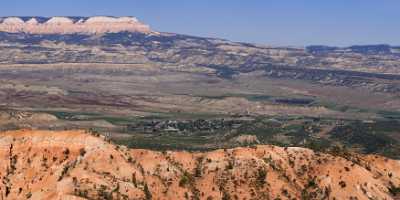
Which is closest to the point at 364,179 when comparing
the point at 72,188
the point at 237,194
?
the point at 237,194

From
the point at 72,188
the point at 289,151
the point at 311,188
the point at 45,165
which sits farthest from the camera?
the point at 289,151

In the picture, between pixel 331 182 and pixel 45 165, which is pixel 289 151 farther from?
pixel 45 165

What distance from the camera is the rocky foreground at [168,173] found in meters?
104

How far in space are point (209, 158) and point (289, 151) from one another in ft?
47.7

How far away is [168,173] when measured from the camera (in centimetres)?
11219

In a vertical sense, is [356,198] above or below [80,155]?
below

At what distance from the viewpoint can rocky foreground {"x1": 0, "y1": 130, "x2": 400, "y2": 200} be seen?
104m

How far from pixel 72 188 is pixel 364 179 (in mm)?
47299

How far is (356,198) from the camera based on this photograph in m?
113

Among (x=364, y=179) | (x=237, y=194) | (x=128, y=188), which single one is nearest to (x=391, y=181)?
(x=364, y=179)

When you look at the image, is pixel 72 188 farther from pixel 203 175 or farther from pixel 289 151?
pixel 289 151

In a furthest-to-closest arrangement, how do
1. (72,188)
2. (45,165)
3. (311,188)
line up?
(311,188) < (45,165) < (72,188)

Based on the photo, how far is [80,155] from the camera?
357ft

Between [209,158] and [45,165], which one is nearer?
[45,165]
